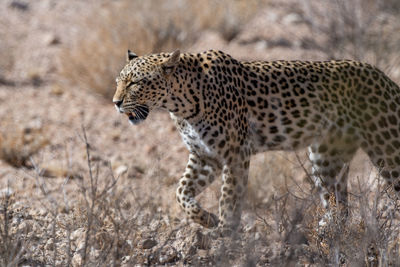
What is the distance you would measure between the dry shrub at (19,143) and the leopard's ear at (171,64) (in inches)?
133

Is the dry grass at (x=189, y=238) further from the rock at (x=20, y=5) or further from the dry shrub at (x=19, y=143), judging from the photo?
the rock at (x=20, y=5)

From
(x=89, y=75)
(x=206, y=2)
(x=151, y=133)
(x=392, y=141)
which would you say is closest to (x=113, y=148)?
(x=151, y=133)

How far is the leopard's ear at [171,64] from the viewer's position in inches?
269

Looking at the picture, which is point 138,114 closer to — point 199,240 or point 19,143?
point 199,240

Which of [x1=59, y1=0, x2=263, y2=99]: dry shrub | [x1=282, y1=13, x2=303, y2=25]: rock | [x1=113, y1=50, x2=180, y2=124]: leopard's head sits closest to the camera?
[x1=113, y1=50, x2=180, y2=124]: leopard's head

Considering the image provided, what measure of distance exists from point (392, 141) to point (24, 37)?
8.89 metres

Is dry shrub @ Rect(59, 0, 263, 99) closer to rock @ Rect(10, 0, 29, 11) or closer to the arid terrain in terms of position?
the arid terrain

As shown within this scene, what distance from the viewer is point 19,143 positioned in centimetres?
994

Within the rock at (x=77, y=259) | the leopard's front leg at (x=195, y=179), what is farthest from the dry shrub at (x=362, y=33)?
the rock at (x=77, y=259)

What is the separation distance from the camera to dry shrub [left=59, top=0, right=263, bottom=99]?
1205cm

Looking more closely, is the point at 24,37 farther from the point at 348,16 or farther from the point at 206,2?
the point at 348,16

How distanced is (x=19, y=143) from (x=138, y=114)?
12.1ft

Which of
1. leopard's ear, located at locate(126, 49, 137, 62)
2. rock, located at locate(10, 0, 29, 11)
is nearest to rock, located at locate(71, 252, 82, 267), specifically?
leopard's ear, located at locate(126, 49, 137, 62)

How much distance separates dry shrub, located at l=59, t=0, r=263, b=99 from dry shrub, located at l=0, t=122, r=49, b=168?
1815mm
